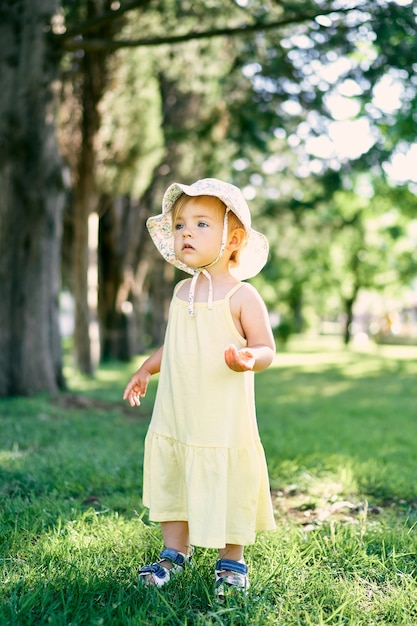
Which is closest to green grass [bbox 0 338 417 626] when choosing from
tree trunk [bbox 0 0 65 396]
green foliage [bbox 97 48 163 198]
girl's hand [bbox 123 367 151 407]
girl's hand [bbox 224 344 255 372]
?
girl's hand [bbox 123 367 151 407]

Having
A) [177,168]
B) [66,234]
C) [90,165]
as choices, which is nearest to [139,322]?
[66,234]

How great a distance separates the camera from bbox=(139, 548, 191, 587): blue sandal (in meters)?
2.61

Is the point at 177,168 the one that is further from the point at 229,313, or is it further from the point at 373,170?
the point at 229,313

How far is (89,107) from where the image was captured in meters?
11.6

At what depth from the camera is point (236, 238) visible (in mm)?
2938

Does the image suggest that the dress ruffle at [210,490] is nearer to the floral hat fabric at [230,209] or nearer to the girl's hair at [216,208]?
the floral hat fabric at [230,209]

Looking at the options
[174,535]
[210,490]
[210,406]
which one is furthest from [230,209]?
[174,535]

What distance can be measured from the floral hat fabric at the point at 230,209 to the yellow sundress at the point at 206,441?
283mm

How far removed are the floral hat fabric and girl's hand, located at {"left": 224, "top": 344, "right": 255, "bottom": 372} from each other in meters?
0.56

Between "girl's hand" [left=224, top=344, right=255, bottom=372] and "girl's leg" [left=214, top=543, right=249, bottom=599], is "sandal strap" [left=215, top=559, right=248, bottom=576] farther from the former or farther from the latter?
"girl's hand" [left=224, top=344, right=255, bottom=372]

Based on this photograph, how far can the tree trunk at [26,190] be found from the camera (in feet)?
25.7

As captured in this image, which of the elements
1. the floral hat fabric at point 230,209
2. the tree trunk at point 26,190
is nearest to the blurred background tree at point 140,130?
the tree trunk at point 26,190

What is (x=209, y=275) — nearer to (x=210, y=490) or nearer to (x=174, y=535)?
(x=210, y=490)

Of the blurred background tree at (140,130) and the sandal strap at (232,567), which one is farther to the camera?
the blurred background tree at (140,130)
